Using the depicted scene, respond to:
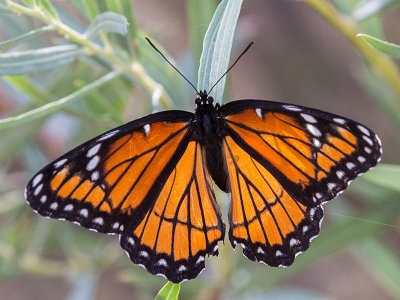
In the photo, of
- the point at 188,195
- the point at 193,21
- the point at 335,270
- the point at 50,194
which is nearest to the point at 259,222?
the point at 188,195

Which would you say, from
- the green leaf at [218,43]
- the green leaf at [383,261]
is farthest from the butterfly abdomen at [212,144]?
the green leaf at [383,261]

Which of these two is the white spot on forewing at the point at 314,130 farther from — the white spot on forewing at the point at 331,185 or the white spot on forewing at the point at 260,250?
the white spot on forewing at the point at 260,250

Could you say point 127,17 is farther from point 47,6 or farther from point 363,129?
point 363,129

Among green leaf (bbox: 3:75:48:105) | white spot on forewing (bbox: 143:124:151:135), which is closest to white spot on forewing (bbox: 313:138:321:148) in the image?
white spot on forewing (bbox: 143:124:151:135)

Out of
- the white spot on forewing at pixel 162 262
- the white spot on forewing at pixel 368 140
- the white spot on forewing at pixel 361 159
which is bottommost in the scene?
the white spot on forewing at pixel 162 262

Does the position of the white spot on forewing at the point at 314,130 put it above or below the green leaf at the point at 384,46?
below

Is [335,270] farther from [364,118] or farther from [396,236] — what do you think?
[364,118]

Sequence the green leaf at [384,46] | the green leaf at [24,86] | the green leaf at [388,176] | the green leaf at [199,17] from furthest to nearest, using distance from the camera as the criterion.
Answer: the green leaf at [199,17], the green leaf at [24,86], the green leaf at [388,176], the green leaf at [384,46]
